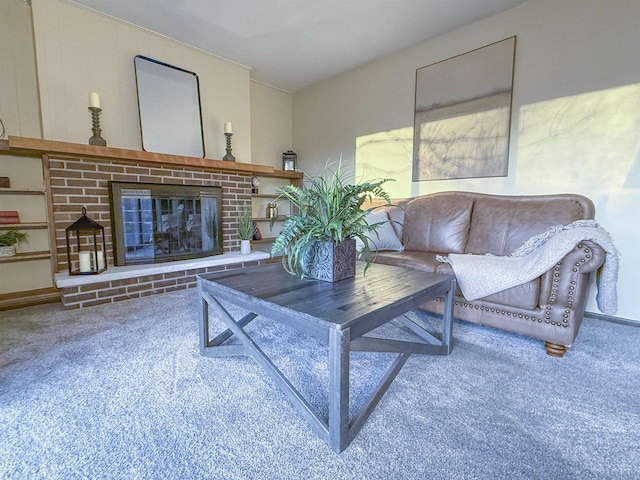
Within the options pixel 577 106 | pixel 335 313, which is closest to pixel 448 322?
pixel 335 313

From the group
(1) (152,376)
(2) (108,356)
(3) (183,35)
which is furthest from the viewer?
(3) (183,35)

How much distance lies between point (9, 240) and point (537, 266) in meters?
3.77

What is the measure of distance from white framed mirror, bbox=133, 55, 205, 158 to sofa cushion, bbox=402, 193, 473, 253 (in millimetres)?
2376

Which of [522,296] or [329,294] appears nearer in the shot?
[329,294]

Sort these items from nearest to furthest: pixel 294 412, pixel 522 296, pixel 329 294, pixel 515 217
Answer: pixel 294 412, pixel 329 294, pixel 522 296, pixel 515 217

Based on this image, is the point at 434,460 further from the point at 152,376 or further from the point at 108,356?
the point at 108,356

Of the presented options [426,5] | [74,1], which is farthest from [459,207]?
[74,1]

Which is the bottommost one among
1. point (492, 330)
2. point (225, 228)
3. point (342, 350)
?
point (492, 330)

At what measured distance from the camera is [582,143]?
225 centimetres

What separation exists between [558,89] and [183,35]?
3414 mm

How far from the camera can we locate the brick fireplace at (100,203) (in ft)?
7.76

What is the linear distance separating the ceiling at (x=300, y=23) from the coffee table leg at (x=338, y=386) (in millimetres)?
2731

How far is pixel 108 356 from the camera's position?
5.16ft

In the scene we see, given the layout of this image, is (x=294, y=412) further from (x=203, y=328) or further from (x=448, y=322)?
(x=448, y=322)
